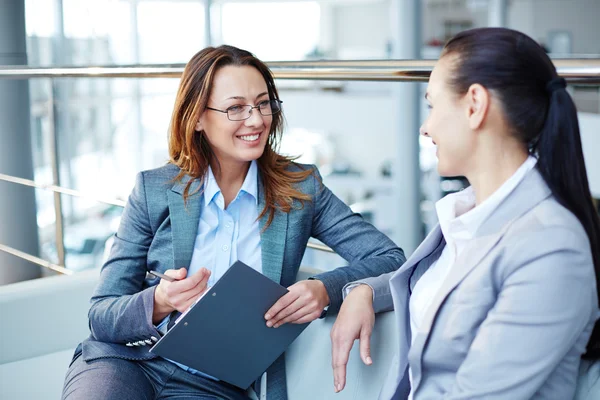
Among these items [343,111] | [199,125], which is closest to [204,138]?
[199,125]

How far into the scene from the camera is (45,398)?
6.42 feet

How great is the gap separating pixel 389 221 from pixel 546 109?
12093 mm

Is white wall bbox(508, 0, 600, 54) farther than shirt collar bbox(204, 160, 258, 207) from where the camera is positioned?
Yes

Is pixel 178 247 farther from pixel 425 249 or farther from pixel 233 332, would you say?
pixel 425 249

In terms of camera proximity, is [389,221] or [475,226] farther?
[389,221]

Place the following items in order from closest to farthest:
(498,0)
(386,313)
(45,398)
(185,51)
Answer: (386,313)
(45,398)
(498,0)
(185,51)

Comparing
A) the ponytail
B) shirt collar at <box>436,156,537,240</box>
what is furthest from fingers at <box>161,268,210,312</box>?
the ponytail

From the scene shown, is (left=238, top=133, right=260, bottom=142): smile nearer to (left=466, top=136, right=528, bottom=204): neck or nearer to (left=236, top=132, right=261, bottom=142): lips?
(left=236, top=132, right=261, bottom=142): lips

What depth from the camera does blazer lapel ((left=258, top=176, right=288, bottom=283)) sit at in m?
1.71

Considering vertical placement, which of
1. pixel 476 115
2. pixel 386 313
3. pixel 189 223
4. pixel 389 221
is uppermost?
pixel 476 115

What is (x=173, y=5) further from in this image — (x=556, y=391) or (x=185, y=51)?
(x=556, y=391)

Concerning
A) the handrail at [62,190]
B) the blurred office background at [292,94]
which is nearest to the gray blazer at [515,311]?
the handrail at [62,190]

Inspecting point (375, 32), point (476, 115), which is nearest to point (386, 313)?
point (476, 115)

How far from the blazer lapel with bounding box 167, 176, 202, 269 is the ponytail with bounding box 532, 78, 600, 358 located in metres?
0.93
